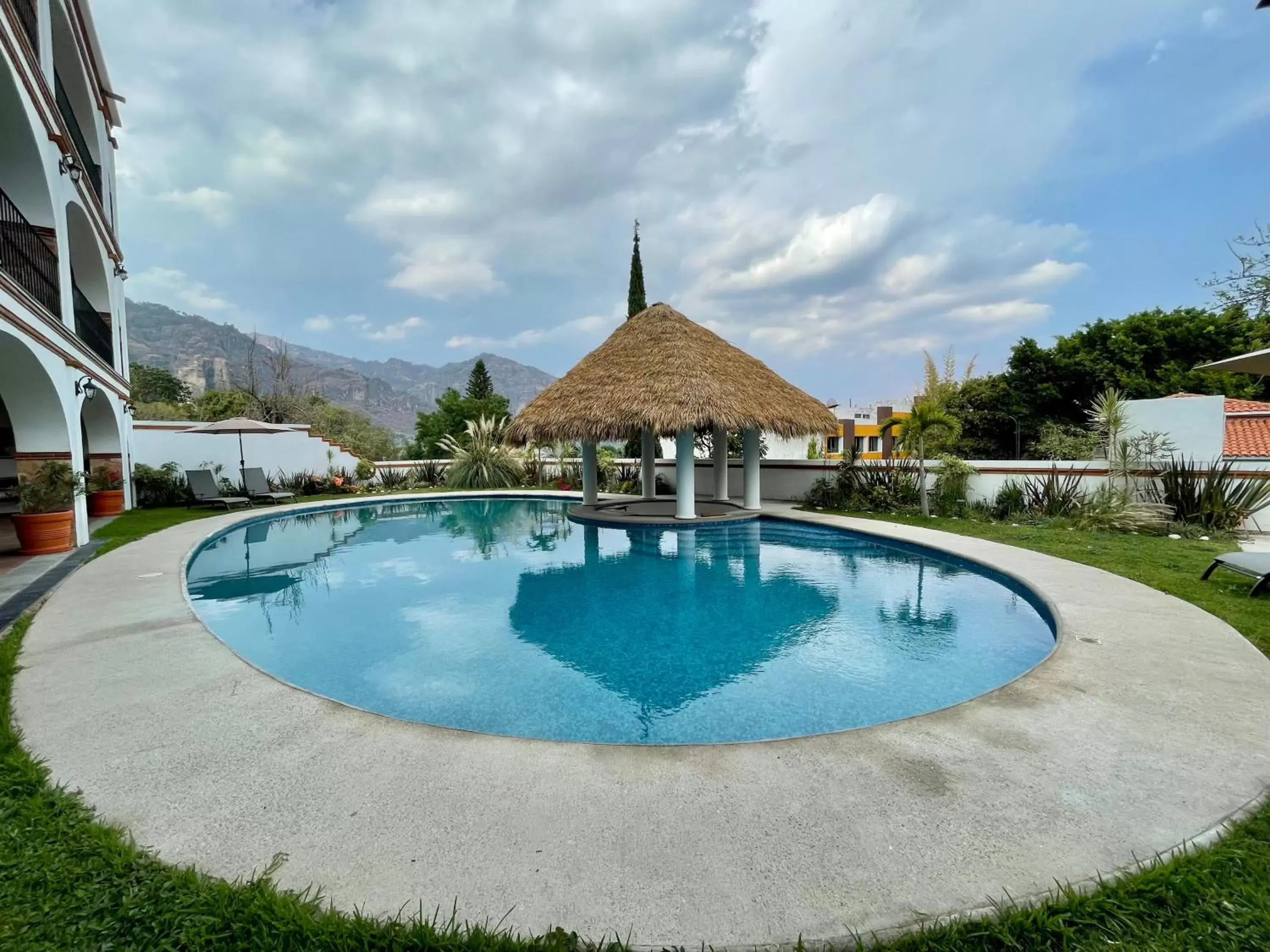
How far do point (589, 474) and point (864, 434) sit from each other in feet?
121

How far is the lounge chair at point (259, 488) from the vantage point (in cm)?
1534

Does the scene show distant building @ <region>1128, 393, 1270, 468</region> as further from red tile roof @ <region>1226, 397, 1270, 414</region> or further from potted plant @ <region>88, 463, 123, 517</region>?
potted plant @ <region>88, 463, 123, 517</region>

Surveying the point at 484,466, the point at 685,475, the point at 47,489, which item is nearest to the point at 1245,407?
the point at 685,475

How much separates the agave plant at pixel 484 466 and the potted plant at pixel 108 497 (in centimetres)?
847

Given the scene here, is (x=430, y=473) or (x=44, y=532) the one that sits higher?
(x=430, y=473)

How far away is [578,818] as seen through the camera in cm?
221

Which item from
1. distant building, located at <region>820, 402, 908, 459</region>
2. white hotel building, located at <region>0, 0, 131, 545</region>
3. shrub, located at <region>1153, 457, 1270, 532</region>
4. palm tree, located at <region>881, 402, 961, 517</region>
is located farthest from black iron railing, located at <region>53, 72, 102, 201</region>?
shrub, located at <region>1153, 457, 1270, 532</region>

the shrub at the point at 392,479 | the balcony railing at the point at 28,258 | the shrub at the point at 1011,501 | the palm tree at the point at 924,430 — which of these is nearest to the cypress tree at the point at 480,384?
the shrub at the point at 392,479

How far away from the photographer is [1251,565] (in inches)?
219

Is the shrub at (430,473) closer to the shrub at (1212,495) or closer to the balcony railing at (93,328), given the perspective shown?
the balcony railing at (93,328)

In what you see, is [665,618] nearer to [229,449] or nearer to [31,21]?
[31,21]

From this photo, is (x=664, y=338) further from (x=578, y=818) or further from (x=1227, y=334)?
(x=1227, y=334)

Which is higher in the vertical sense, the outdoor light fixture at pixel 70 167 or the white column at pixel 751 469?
the outdoor light fixture at pixel 70 167

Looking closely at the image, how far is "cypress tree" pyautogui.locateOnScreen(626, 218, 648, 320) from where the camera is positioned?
2361cm
